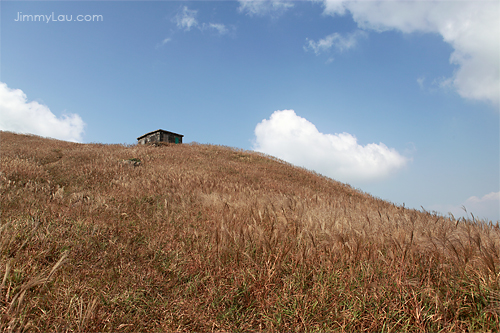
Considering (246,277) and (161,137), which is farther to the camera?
(161,137)

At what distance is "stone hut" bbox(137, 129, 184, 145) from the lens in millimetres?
28708

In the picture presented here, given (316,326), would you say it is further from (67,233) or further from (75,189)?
(75,189)

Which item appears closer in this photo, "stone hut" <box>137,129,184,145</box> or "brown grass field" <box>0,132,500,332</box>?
"brown grass field" <box>0,132,500,332</box>

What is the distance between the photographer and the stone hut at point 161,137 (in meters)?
28.7

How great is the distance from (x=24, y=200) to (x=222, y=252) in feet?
15.9

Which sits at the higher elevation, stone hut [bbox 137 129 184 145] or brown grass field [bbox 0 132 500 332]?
stone hut [bbox 137 129 184 145]

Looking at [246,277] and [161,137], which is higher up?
[161,137]

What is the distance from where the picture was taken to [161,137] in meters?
28.6

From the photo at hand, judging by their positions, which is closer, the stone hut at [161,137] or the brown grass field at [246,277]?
the brown grass field at [246,277]

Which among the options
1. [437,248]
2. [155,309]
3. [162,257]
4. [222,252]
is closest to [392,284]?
[437,248]

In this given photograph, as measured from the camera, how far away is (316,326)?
2242 mm

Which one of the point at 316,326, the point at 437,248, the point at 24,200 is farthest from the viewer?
the point at 24,200

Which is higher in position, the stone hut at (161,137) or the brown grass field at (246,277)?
the stone hut at (161,137)

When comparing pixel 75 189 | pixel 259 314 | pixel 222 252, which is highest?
pixel 75 189
